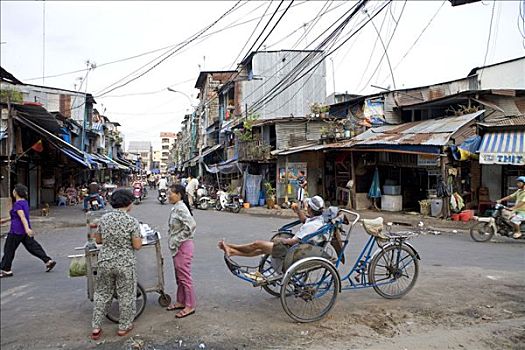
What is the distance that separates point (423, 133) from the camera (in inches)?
618

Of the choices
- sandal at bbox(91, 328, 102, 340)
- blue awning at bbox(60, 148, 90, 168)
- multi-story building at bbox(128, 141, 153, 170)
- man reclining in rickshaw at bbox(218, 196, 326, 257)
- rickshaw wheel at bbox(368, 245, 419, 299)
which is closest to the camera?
sandal at bbox(91, 328, 102, 340)

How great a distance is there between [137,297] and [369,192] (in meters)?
15.2

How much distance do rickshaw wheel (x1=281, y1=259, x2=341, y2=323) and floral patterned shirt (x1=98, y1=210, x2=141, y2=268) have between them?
A: 1741 mm

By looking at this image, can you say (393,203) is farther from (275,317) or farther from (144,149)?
(144,149)

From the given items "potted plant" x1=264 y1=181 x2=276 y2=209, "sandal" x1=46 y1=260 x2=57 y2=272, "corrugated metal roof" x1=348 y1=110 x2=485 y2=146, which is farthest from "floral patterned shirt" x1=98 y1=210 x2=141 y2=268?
"potted plant" x1=264 y1=181 x2=276 y2=209

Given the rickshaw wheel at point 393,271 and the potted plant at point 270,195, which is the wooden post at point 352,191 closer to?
the potted plant at point 270,195

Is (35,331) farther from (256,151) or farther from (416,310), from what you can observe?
(256,151)

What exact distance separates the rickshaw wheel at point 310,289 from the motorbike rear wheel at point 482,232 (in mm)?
7908

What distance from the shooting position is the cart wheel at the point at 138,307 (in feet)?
15.2

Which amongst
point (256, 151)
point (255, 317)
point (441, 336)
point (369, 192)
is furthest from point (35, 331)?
point (256, 151)

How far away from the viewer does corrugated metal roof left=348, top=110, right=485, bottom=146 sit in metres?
14.3

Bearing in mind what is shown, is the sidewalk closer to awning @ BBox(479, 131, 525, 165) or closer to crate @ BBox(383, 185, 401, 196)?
crate @ BBox(383, 185, 401, 196)

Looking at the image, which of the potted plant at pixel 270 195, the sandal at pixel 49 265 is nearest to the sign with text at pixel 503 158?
the potted plant at pixel 270 195

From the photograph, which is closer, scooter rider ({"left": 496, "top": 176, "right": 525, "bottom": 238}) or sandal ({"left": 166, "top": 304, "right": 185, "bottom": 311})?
sandal ({"left": 166, "top": 304, "right": 185, "bottom": 311})
